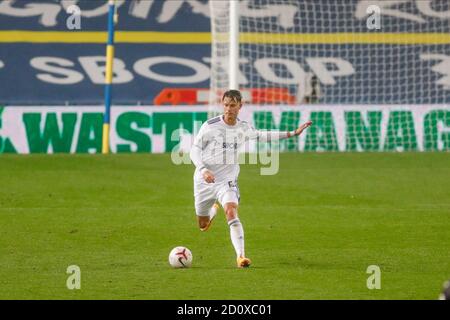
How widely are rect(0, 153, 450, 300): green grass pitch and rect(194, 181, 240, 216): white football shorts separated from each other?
52 cm

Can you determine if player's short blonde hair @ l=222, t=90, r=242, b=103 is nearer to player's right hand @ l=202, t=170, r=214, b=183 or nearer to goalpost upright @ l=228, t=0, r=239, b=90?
player's right hand @ l=202, t=170, r=214, b=183

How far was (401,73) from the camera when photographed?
30438 mm

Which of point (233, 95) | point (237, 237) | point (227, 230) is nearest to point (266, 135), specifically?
point (233, 95)

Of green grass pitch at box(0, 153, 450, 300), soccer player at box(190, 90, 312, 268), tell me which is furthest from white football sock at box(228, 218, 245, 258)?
soccer player at box(190, 90, 312, 268)

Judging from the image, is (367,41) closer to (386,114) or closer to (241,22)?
(241,22)

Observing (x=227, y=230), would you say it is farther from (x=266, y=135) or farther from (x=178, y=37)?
(x=178, y=37)

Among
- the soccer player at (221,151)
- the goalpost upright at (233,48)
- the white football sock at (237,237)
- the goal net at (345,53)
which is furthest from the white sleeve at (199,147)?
the goal net at (345,53)

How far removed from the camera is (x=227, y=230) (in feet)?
47.8

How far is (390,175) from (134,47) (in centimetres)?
1440

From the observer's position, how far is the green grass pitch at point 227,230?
10.3m

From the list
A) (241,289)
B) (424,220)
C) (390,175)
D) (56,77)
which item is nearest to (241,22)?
(56,77)

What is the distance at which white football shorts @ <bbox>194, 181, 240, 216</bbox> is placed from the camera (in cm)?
1168

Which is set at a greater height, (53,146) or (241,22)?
(241,22)
